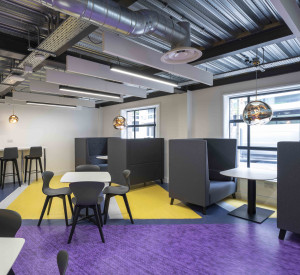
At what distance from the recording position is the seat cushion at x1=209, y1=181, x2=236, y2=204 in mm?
4191

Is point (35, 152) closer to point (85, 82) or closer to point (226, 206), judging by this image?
point (85, 82)

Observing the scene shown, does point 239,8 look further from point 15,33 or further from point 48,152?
point 48,152

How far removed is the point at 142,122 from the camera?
7855mm

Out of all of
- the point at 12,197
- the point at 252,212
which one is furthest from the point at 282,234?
the point at 12,197

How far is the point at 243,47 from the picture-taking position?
2979 millimetres

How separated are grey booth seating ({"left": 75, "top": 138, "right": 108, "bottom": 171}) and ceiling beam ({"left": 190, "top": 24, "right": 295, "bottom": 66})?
5.52m

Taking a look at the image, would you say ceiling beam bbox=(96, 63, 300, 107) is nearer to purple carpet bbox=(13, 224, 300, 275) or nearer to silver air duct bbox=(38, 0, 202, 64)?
silver air duct bbox=(38, 0, 202, 64)

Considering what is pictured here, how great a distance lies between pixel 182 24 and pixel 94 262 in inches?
120

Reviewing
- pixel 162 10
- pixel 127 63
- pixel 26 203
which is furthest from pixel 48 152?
pixel 162 10

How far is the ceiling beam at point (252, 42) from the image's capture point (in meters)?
2.64

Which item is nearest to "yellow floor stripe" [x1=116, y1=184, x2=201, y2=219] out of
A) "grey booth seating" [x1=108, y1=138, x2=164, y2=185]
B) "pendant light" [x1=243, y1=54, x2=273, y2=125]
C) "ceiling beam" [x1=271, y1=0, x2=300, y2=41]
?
"grey booth seating" [x1=108, y1=138, x2=164, y2=185]

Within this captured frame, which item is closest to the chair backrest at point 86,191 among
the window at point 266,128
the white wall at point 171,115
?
the white wall at point 171,115

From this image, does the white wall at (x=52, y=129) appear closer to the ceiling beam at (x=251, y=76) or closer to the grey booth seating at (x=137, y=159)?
the grey booth seating at (x=137, y=159)

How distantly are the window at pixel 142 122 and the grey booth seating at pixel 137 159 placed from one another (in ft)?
3.40
